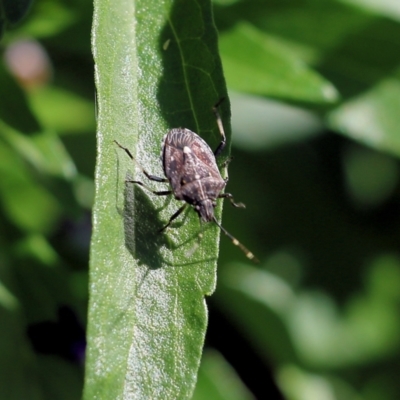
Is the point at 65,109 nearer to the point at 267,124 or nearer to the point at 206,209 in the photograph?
the point at 267,124

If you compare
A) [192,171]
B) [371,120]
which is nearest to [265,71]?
[192,171]

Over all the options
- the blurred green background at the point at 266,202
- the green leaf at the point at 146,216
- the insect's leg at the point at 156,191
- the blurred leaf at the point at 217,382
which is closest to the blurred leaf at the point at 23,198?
the blurred green background at the point at 266,202

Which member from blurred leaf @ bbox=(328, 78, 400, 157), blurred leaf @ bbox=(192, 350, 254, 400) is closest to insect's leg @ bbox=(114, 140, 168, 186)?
blurred leaf @ bbox=(328, 78, 400, 157)

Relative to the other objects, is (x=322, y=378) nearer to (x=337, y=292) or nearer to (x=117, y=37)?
(x=337, y=292)

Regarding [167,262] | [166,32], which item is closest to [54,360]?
[167,262]

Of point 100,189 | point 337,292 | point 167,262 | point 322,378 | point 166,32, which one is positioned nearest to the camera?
point 100,189

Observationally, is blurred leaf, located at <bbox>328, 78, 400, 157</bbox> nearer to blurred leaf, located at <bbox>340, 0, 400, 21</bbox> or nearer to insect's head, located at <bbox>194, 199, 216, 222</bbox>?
blurred leaf, located at <bbox>340, 0, 400, 21</bbox>
